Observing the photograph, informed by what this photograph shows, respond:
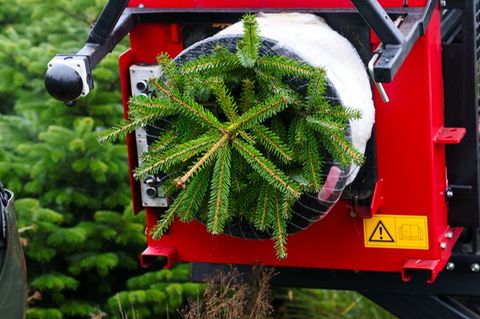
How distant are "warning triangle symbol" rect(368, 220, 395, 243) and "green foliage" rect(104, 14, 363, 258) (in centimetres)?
56

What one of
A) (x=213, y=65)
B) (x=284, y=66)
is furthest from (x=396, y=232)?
(x=213, y=65)

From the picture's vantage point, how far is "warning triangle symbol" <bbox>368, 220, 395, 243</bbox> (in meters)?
3.87

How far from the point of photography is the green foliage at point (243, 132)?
10.7ft

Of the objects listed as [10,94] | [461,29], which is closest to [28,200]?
[10,94]

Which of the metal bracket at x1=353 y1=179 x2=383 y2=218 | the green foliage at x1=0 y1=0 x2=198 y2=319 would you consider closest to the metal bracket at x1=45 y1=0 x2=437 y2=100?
the metal bracket at x1=353 y1=179 x2=383 y2=218

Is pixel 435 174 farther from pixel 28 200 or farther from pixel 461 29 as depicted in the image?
pixel 28 200

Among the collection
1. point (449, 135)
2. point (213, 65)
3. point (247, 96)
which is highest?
point (213, 65)

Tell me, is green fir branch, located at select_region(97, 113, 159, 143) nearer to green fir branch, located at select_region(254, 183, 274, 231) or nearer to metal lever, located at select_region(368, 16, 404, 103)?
green fir branch, located at select_region(254, 183, 274, 231)

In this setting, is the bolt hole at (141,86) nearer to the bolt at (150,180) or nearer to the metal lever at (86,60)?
the metal lever at (86,60)

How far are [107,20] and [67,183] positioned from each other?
1742 millimetres

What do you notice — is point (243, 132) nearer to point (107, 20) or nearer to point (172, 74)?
point (172, 74)

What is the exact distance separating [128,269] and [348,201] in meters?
1.88

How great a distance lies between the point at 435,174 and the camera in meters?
3.77

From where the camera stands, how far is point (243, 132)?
10.7 ft
